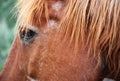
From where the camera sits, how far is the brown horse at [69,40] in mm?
1802

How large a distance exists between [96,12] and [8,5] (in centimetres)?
250

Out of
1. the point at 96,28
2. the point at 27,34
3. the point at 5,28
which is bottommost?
the point at 5,28

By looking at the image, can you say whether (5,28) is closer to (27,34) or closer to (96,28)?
(27,34)

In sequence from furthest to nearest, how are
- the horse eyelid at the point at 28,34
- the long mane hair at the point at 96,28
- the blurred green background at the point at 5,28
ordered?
1. the blurred green background at the point at 5,28
2. the horse eyelid at the point at 28,34
3. the long mane hair at the point at 96,28

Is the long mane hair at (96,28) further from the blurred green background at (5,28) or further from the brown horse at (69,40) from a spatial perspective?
the blurred green background at (5,28)

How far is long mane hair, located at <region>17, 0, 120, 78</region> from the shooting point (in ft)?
5.85

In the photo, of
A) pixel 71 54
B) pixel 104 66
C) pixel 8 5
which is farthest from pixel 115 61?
pixel 8 5

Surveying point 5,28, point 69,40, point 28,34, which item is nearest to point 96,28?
point 69,40

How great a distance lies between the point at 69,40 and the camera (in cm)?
189

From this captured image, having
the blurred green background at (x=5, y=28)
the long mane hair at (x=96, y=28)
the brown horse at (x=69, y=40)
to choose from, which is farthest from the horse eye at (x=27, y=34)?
the blurred green background at (x=5, y=28)

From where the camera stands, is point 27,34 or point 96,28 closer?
point 96,28

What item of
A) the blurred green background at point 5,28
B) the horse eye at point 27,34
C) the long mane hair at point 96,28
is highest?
the long mane hair at point 96,28

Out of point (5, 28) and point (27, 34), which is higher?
point (27, 34)

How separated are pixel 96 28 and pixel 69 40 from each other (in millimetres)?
153
